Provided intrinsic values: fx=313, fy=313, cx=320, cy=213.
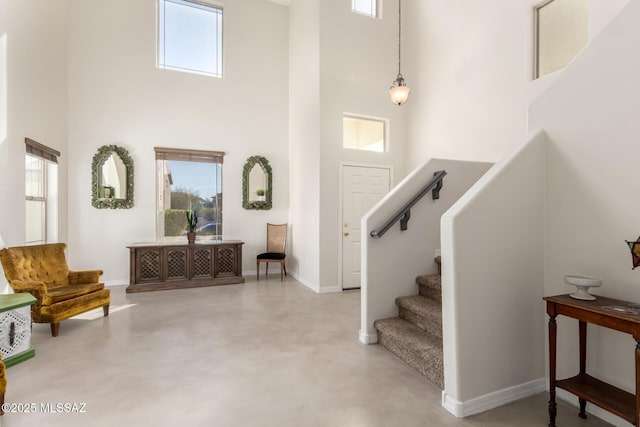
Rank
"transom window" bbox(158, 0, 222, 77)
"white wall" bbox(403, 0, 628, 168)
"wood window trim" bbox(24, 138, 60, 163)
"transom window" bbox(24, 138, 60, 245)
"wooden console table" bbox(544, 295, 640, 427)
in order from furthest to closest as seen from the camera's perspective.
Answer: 1. "transom window" bbox(158, 0, 222, 77)
2. "transom window" bbox(24, 138, 60, 245)
3. "wood window trim" bbox(24, 138, 60, 163)
4. "white wall" bbox(403, 0, 628, 168)
5. "wooden console table" bbox(544, 295, 640, 427)

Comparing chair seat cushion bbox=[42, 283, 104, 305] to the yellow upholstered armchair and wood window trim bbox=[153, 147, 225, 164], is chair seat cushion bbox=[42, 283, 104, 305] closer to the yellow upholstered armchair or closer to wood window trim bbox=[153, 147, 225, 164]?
the yellow upholstered armchair

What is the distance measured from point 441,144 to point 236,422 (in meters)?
4.77

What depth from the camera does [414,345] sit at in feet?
9.11

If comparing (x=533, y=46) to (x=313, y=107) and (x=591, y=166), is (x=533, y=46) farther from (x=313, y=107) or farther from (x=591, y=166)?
(x=313, y=107)

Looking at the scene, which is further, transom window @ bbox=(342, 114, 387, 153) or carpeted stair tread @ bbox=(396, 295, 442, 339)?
transom window @ bbox=(342, 114, 387, 153)

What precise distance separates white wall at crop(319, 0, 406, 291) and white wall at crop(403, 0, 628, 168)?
409 mm

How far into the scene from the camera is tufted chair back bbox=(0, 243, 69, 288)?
339 cm

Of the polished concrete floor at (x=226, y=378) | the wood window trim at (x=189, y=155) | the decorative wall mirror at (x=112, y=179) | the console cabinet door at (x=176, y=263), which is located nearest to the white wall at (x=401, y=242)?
the polished concrete floor at (x=226, y=378)

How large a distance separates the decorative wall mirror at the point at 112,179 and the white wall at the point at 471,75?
532cm


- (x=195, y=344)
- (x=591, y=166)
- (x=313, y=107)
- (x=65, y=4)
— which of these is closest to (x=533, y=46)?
(x=591, y=166)

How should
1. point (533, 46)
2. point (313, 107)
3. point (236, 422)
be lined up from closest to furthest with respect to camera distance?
point (236, 422)
point (533, 46)
point (313, 107)

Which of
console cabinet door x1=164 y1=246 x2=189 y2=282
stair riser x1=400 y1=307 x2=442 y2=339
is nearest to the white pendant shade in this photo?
stair riser x1=400 y1=307 x2=442 y2=339

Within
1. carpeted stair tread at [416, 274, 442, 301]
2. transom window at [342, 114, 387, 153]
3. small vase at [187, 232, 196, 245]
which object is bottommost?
carpeted stair tread at [416, 274, 442, 301]

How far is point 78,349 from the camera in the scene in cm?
316
